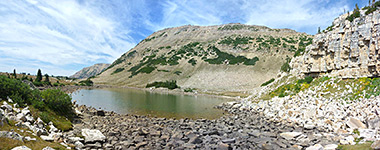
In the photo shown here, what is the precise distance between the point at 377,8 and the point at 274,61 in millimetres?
80545

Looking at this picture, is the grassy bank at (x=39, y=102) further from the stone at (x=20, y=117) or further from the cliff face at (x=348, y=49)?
the cliff face at (x=348, y=49)

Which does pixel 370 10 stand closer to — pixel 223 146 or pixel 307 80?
pixel 307 80

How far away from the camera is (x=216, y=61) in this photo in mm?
107125

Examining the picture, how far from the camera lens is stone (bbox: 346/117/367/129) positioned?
572 inches

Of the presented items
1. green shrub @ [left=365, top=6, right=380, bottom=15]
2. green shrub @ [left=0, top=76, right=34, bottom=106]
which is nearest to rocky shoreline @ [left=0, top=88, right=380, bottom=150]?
green shrub @ [left=0, top=76, right=34, bottom=106]

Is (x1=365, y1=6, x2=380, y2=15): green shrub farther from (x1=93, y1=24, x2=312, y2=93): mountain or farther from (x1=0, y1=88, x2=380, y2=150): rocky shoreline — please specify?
(x1=93, y1=24, x2=312, y2=93): mountain

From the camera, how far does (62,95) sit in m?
18.9

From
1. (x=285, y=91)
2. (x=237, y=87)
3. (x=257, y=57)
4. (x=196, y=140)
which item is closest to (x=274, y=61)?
(x=257, y=57)

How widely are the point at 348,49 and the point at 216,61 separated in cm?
8576

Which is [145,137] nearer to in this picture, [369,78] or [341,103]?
[341,103]

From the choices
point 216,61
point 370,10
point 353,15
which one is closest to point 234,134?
point 370,10

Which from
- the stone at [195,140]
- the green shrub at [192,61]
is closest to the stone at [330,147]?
the stone at [195,140]

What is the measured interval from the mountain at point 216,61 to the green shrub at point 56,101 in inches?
2232

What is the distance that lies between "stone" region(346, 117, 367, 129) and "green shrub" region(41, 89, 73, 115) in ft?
78.6
